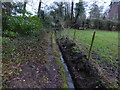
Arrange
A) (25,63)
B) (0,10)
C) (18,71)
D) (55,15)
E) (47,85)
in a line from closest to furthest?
1. (47,85)
2. (18,71)
3. (25,63)
4. (0,10)
5. (55,15)

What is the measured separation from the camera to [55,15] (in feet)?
54.1

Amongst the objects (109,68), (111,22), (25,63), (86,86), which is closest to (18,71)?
(25,63)

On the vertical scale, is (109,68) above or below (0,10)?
below

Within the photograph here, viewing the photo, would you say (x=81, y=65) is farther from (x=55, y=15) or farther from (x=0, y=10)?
(x=55, y=15)

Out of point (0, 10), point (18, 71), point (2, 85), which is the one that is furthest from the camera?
point (0, 10)

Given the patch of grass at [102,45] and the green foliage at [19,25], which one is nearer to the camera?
the patch of grass at [102,45]

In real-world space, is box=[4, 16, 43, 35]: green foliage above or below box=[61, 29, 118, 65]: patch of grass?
above

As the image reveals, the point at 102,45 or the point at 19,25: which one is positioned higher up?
the point at 19,25

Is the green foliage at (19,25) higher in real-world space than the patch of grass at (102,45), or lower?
higher

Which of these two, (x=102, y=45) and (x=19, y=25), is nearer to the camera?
(x=102, y=45)

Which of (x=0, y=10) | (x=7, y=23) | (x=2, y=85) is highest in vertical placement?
(x=0, y=10)

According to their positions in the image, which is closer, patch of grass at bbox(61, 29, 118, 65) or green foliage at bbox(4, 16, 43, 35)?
patch of grass at bbox(61, 29, 118, 65)

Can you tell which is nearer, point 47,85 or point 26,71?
point 47,85

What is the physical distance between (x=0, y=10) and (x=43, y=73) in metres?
5.31
